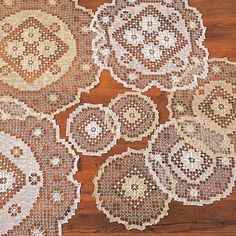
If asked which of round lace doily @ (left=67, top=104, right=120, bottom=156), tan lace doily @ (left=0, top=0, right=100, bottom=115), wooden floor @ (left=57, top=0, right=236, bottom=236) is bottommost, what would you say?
wooden floor @ (left=57, top=0, right=236, bottom=236)

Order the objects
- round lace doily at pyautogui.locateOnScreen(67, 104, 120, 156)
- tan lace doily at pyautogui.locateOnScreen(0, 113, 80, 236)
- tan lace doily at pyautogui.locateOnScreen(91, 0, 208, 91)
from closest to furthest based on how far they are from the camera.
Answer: tan lace doily at pyautogui.locateOnScreen(0, 113, 80, 236), round lace doily at pyautogui.locateOnScreen(67, 104, 120, 156), tan lace doily at pyautogui.locateOnScreen(91, 0, 208, 91)

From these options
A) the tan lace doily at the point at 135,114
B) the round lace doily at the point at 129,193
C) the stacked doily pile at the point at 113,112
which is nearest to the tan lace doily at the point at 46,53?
the stacked doily pile at the point at 113,112

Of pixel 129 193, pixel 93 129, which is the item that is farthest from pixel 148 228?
pixel 93 129

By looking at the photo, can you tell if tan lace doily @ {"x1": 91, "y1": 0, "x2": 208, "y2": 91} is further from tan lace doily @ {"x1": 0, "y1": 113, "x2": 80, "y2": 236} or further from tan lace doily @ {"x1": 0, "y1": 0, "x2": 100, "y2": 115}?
tan lace doily @ {"x1": 0, "y1": 113, "x2": 80, "y2": 236}

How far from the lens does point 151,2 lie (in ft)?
4.69

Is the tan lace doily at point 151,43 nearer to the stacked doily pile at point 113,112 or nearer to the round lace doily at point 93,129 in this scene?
the stacked doily pile at point 113,112

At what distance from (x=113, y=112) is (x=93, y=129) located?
0.09m

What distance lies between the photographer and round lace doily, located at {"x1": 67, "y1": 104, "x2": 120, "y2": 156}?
119 cm

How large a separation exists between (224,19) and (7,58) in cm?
78

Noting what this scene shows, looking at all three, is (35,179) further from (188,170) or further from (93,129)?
(188,170)

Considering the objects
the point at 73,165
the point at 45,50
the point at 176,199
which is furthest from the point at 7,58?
the point at 176,199

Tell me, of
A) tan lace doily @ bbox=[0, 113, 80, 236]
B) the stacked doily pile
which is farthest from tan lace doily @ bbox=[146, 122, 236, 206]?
tan lace doily @ bbox=[0, 113, 80, 236]

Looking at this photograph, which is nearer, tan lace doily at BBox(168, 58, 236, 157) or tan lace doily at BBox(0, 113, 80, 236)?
tan lace doily at BBox(0, 113, 80, 236)

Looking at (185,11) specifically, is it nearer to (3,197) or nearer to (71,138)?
(71,138)
